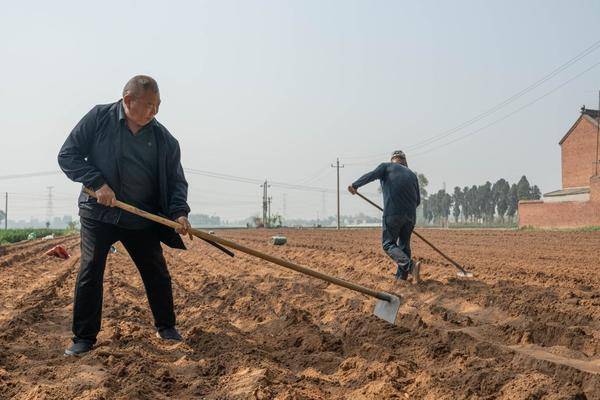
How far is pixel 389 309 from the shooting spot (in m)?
4.90

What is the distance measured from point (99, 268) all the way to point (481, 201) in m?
105

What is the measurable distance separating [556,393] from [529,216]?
41.7 meters

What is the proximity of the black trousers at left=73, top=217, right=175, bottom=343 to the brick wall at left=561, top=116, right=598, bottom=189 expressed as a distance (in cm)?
4565

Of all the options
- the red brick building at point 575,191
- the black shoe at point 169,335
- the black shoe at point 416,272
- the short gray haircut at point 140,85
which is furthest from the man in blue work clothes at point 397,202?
the red brick building at point 575,191

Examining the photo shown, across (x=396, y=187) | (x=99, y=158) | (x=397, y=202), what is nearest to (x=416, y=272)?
(x=397, y=202)

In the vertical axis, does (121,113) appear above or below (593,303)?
above

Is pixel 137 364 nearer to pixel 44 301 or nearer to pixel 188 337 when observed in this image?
pixel 188 337

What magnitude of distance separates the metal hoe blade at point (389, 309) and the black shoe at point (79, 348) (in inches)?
85.9

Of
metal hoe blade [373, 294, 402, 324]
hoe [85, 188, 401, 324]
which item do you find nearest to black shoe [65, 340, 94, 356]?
hoe [85, 188, 401, 324]

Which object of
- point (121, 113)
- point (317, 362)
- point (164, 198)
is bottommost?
point (317, 362)

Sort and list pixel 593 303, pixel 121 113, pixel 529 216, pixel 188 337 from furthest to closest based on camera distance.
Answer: pixel 529 216
pixel 593 303
pixel 188 337
pixel 121 113

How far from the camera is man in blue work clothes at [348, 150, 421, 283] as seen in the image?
8.12 metres

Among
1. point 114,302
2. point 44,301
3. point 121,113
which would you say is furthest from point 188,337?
point 44,301

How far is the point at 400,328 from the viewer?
16.5 feet
